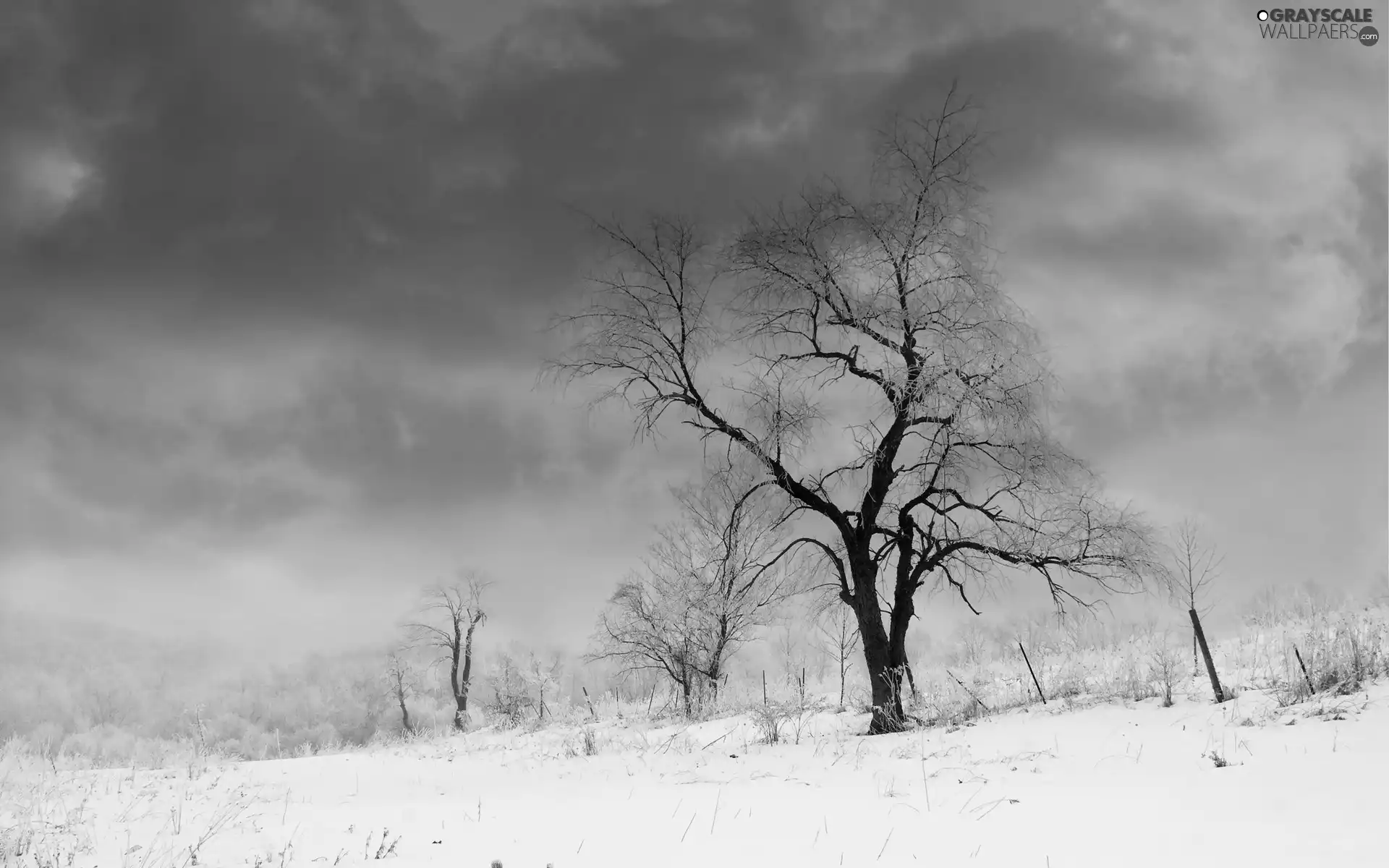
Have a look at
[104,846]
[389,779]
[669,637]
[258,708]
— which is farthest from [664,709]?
[258,708]

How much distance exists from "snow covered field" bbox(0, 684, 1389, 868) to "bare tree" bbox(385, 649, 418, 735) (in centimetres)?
3287

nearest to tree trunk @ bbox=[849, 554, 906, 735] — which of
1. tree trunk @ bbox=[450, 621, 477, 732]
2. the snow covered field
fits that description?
the snow covered field

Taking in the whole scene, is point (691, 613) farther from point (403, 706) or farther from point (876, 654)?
point (403, 706)

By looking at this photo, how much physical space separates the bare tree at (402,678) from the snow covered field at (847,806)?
32874 mm

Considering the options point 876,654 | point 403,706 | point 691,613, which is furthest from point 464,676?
point 876,654

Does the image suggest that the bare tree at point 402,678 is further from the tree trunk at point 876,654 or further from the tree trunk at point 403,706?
the tree trunk at point 876,654

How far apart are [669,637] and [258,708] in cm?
4991

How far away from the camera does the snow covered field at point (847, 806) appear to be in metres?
4.21

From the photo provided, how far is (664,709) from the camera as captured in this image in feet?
70.6

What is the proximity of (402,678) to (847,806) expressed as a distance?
4192 centimetres

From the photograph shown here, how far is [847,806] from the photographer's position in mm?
5484

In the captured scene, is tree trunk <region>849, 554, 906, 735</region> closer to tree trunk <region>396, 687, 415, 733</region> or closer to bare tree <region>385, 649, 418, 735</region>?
bare tree <region>385, 649, 418, 735</region>

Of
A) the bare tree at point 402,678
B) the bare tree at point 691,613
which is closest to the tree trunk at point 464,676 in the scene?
the bare tree at point 402,678

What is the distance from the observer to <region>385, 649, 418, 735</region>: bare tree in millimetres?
41469
